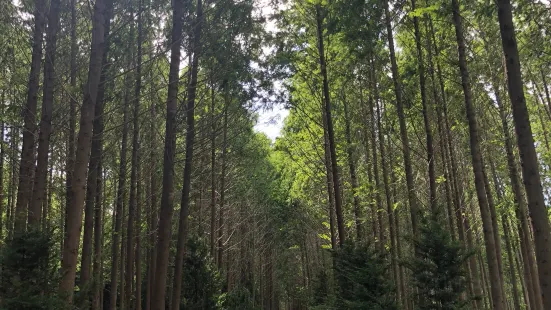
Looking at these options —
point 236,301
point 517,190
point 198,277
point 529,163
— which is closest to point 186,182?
point 198,277

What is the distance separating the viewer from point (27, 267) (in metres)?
6.54

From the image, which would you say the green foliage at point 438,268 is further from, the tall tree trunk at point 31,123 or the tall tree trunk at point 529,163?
the tall tree trunk at point 31,123

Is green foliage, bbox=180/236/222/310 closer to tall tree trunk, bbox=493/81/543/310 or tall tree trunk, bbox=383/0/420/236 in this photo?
tall tree trunk, bbox=383/0/420/236

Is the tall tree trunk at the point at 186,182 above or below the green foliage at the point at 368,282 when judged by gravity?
above

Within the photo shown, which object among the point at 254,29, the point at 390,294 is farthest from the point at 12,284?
the point at 390,294

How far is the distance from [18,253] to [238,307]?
895cm

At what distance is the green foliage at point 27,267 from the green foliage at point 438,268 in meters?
6.29

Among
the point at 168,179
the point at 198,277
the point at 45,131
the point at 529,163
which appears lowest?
the point at 198,277

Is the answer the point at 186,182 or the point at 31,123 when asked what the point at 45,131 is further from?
the point at 186,182

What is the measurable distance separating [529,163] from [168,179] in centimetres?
594

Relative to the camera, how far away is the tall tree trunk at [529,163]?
4.85 metres

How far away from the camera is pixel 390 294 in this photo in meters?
9.30

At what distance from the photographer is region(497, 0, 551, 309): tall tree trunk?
15.9 ft

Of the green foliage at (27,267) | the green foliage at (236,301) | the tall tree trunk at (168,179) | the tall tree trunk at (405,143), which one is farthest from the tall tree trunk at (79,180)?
the green foliage at (236,301)
